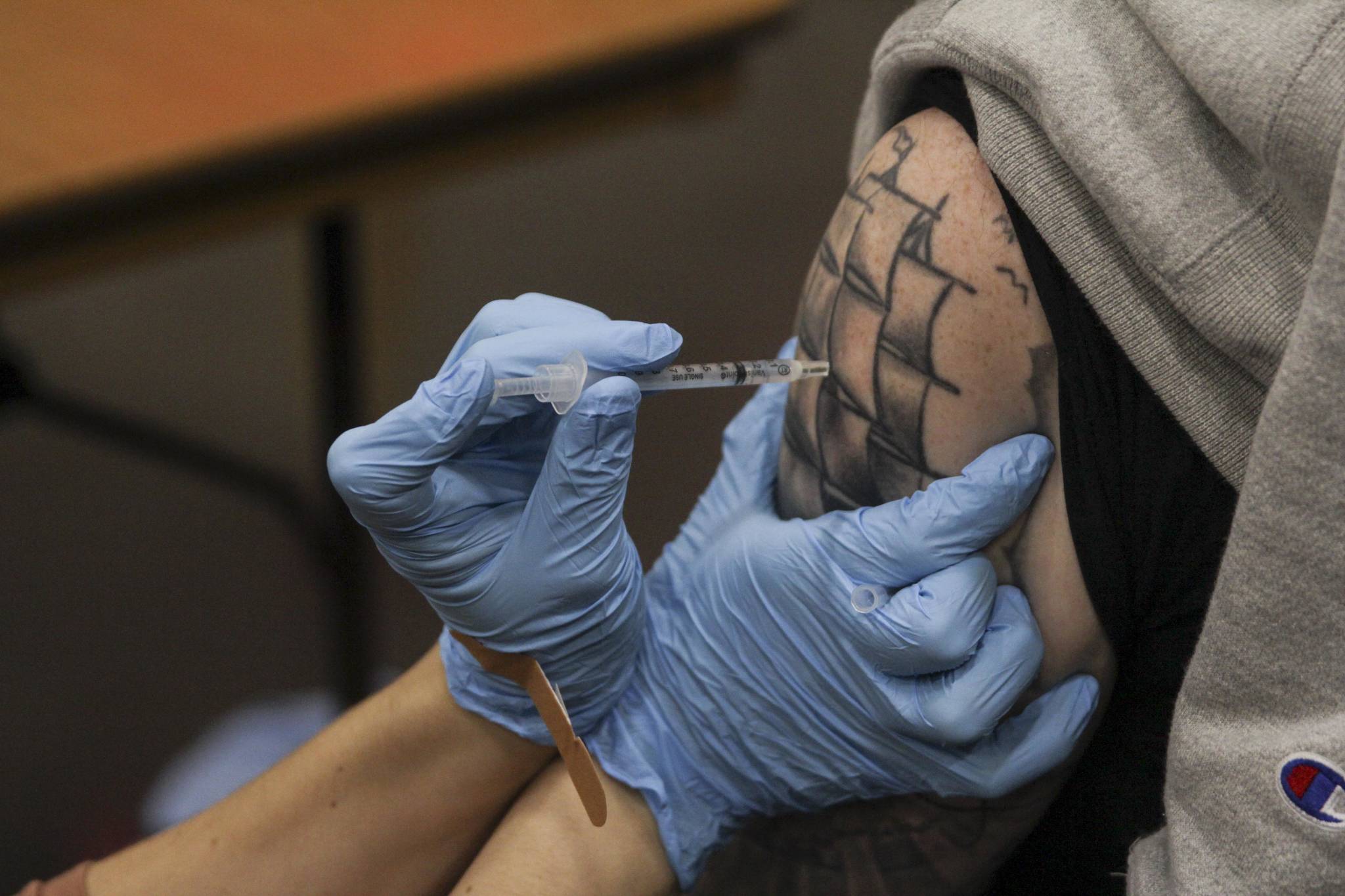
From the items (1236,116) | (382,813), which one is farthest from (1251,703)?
(382,813)

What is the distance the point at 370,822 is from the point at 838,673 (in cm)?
46

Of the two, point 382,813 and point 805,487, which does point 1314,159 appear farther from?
point 382,813

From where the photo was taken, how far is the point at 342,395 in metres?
2.26

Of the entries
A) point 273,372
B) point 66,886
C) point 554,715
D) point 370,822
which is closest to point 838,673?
point 554,715

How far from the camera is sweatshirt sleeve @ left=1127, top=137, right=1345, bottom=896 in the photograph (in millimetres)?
680

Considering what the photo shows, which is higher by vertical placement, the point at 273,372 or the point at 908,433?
the point at 908,433

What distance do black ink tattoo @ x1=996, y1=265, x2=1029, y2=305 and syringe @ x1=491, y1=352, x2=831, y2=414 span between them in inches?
6.4

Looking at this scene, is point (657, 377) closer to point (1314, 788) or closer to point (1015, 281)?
point (1015, 281)

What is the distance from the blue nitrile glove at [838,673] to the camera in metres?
0.93

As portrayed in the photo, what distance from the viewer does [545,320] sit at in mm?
993

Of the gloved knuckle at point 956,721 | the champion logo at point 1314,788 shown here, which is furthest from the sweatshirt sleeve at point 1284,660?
the gloved knuckle at point 956,721

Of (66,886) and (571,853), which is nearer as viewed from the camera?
(571,853)

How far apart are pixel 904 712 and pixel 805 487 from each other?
22cm

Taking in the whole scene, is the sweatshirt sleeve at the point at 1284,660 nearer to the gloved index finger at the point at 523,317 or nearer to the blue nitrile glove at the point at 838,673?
the blue nitrile glove at the point at 838,673
